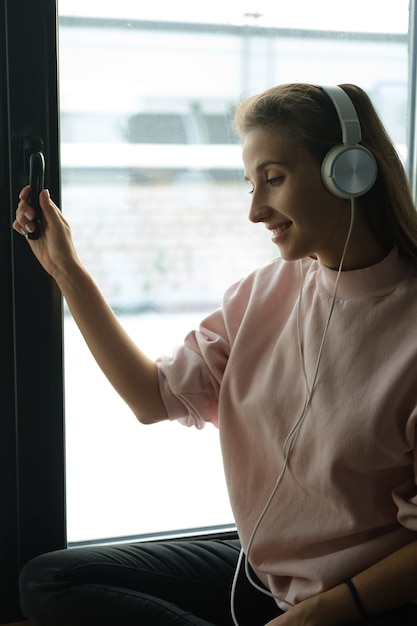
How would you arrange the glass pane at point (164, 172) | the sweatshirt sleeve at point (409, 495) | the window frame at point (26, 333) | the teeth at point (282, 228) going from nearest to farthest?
the sweatshirt sleeve at point (409, 495) < the teeth at point (282, 228) < the window frame at point (26, 333) < the glass pane at point (164, 172)

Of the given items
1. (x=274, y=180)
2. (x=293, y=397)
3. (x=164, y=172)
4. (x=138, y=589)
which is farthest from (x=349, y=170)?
(x=138, y=589)

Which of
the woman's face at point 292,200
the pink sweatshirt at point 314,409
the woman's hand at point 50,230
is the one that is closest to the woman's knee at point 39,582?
the pink sweatshirt at point 314,409

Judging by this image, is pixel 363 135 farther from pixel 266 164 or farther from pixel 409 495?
pixel 409 495

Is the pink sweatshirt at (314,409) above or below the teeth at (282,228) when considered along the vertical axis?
below

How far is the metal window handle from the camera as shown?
4.43ft

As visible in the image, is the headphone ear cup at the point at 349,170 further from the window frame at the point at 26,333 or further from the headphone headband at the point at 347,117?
the window frame at the point at 26,333

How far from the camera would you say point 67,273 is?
136 cm

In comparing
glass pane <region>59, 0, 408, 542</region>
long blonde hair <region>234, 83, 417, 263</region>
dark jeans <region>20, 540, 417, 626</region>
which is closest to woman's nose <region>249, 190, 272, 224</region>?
long blonde hair <region>234, 83, 417, 263</region>

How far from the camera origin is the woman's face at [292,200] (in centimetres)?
121

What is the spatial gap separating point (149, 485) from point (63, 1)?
93 cm

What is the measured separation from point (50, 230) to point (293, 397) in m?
0.49

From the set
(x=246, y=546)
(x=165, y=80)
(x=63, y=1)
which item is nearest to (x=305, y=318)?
(x=246, y=546)

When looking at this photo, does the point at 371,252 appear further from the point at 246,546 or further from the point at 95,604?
the point at 95,604

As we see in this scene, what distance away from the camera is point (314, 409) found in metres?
1.25
